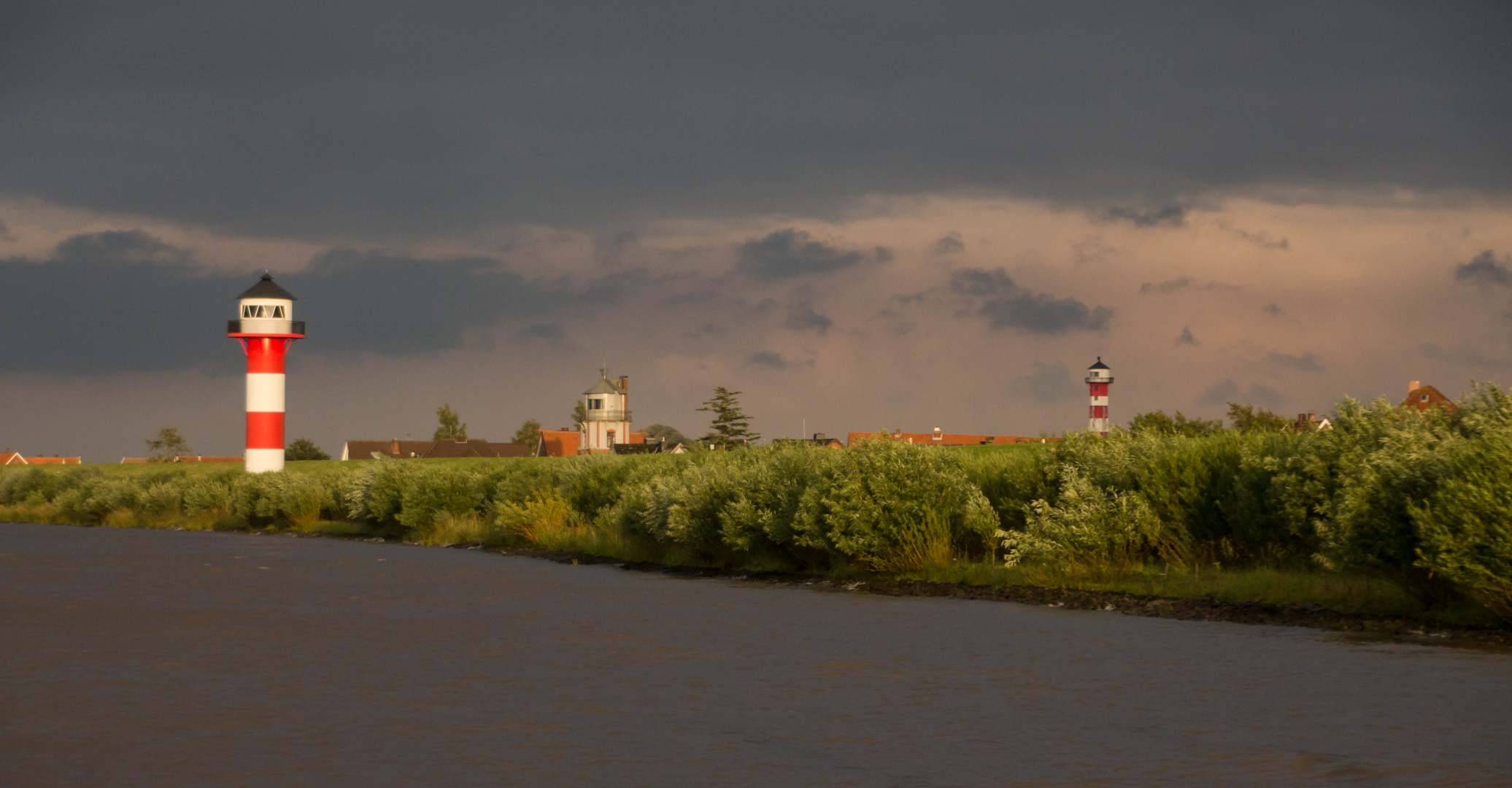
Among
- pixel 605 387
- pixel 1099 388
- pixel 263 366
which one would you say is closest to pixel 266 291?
pixel 263 366

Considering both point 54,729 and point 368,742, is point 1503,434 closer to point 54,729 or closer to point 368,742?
point 368,742

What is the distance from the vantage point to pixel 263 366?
74438 mm

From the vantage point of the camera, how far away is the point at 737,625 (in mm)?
23797

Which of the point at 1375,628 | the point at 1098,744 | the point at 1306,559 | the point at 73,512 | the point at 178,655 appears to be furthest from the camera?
the point at 73,512

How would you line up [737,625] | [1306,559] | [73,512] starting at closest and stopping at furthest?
[737,625] → [1306,559] → [73,512]

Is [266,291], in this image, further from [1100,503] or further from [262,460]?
[1100,503]

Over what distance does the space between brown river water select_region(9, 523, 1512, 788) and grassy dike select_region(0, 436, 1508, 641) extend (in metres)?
1.70

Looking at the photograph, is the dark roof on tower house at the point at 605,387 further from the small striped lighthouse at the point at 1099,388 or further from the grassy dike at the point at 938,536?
the grassy dike at the point at 938,536

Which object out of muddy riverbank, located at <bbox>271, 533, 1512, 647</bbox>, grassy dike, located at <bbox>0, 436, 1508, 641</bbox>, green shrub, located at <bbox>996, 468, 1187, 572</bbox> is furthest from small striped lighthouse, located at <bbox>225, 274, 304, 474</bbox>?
green shrub, located at <bbox>996, 468, 1187, 572</bbox>

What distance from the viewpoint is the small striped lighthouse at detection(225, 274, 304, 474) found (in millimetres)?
74438

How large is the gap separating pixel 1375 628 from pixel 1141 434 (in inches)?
400

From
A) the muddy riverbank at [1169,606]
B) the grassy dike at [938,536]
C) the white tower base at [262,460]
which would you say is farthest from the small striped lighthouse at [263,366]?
the muddy riverbank at [1169,606]

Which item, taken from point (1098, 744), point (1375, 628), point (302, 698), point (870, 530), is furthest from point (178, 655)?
point (1375, 628)

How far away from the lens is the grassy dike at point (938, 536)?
24.0 m
